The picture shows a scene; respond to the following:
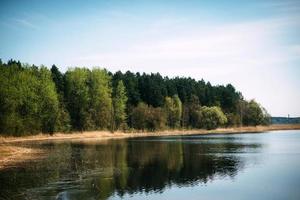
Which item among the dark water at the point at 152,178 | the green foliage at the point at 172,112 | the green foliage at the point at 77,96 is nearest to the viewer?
the dark water at the point at 152,178

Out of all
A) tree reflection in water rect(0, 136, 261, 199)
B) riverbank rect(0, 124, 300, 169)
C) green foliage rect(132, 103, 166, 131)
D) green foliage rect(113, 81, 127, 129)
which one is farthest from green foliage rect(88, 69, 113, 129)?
tree reflection in water rect(0, 136, 261, 199)

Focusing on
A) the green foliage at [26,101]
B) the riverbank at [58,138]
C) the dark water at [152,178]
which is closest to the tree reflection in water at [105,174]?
the dark water at [152,178]

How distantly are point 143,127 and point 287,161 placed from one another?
289ft

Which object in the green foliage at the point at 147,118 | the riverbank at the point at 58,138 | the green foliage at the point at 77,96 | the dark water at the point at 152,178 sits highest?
the green foliage at the point at 77,96

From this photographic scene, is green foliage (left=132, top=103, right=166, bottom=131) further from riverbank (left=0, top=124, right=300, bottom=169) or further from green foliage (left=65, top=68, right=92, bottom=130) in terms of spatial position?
green foliage (left=65, top=68, right=92, bottom=130)

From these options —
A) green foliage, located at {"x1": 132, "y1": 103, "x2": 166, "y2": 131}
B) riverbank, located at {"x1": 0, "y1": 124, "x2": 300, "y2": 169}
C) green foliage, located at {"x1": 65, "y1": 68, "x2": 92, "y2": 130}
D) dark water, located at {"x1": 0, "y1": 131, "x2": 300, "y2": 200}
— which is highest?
green foliage, located at {"x1": 65, "y1": 68, "x2": 92, "y2": 130}

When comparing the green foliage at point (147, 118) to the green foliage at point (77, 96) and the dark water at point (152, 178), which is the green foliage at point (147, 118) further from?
the dark water at point (152, 178)

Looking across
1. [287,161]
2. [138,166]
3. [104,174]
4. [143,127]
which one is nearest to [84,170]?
[104,174]

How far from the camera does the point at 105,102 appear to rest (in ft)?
411

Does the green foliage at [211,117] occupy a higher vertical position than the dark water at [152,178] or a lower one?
higher

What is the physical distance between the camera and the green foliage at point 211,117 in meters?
156

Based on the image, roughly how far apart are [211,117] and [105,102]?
4946cm

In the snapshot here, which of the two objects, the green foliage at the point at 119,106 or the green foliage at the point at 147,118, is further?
the green foliage at the point at 147,118

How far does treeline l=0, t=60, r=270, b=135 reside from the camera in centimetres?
9975
